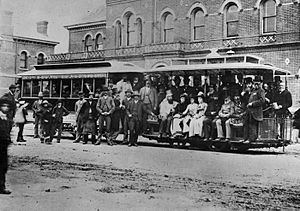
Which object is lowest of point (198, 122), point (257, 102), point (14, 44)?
point (198, 122)

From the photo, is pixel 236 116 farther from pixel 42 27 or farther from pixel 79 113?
pixel 42 27

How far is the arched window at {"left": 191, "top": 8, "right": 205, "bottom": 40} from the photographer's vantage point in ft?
13.0

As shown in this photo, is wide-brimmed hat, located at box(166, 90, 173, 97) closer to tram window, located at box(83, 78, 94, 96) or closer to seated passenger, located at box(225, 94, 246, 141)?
seated passenger, located at box(225, 94, 246, 141)

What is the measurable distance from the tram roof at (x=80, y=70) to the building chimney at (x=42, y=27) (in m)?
0.89

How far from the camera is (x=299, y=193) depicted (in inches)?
131

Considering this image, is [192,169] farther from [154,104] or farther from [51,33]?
[154,104]

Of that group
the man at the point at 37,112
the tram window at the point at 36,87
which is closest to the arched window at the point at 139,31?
the man at the point at 37,112

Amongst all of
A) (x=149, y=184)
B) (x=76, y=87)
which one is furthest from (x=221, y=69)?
(x=76, y=87)

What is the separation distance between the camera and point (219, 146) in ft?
18.7

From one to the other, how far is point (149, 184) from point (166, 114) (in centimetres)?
239

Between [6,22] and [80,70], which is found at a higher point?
[6,22]

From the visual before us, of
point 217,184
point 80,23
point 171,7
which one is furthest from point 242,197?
Answer: point 80,23

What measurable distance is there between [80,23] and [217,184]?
2074mm

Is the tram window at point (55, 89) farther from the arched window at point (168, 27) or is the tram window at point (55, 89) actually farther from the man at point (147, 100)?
the arched window at point (168, 27)
